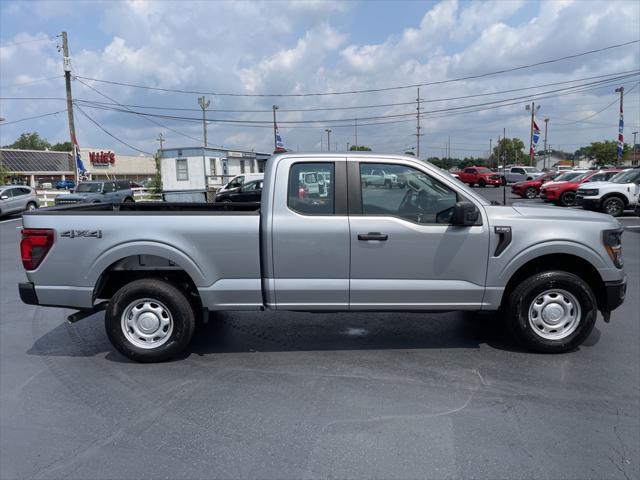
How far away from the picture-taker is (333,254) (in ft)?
14.3

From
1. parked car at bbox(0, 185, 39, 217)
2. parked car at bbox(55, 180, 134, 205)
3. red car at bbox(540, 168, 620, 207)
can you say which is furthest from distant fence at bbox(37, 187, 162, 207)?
red car at bbox(540, 168, 620, 207)

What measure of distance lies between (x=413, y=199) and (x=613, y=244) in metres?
1.91

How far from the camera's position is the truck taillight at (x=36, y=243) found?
14.4ft

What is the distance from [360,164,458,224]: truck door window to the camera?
442cm

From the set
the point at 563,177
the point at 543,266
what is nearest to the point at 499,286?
the point at 543,266

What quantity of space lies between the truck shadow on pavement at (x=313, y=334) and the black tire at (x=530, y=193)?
24.4 metres

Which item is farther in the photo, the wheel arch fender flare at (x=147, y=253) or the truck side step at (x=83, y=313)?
the truck side step at (x=83, y=313)

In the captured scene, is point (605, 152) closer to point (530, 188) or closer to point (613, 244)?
point (530, 188)

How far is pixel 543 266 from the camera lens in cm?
471

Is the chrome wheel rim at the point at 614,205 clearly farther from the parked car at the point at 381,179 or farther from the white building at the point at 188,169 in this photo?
the white building at the point at 188,169

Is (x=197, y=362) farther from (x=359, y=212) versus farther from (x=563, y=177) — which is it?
(x=563, y=177)

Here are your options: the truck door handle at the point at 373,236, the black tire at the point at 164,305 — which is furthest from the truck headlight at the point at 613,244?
the black tire at the point at 164,305

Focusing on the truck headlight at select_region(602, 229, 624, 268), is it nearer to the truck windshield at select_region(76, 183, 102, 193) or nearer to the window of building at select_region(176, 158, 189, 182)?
the truck windshield at select_region(76, 183, 102, 193)

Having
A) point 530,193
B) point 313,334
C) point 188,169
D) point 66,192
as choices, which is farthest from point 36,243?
point 66,192
